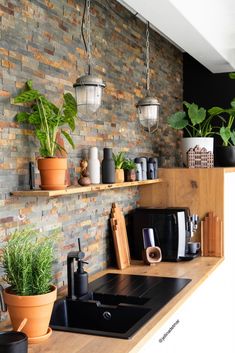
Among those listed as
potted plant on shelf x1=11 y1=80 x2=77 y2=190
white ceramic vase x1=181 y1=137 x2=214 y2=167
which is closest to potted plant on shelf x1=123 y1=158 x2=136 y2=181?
white ceramic vase x1=181 y1=137 x2=214 y2=167

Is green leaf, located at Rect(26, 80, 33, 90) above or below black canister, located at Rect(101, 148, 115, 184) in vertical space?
above

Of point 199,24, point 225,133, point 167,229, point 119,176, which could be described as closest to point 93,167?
point 119,176

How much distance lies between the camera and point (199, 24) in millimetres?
3393

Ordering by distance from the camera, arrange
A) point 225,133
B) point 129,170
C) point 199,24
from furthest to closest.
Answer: point 225,133 < point 199,24 < point 129,170

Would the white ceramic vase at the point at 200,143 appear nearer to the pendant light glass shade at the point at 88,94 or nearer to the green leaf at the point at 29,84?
the pendant light glass shade at the point at 88,94

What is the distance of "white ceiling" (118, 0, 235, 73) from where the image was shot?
2.95m

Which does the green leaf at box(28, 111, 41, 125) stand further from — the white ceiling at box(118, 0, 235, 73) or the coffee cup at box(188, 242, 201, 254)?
the coffee cup at box(188, 242, 201, 254)

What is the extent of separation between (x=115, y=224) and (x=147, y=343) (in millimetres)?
1305

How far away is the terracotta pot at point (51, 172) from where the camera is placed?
2244 mm

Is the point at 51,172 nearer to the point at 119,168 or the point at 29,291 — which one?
the point at 29,291

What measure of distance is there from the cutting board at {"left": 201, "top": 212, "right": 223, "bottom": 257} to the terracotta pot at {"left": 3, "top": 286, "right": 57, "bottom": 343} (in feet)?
6.25

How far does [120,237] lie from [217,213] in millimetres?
820

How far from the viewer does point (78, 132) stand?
287 centimetres

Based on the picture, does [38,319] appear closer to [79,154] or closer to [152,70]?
[79,154]
